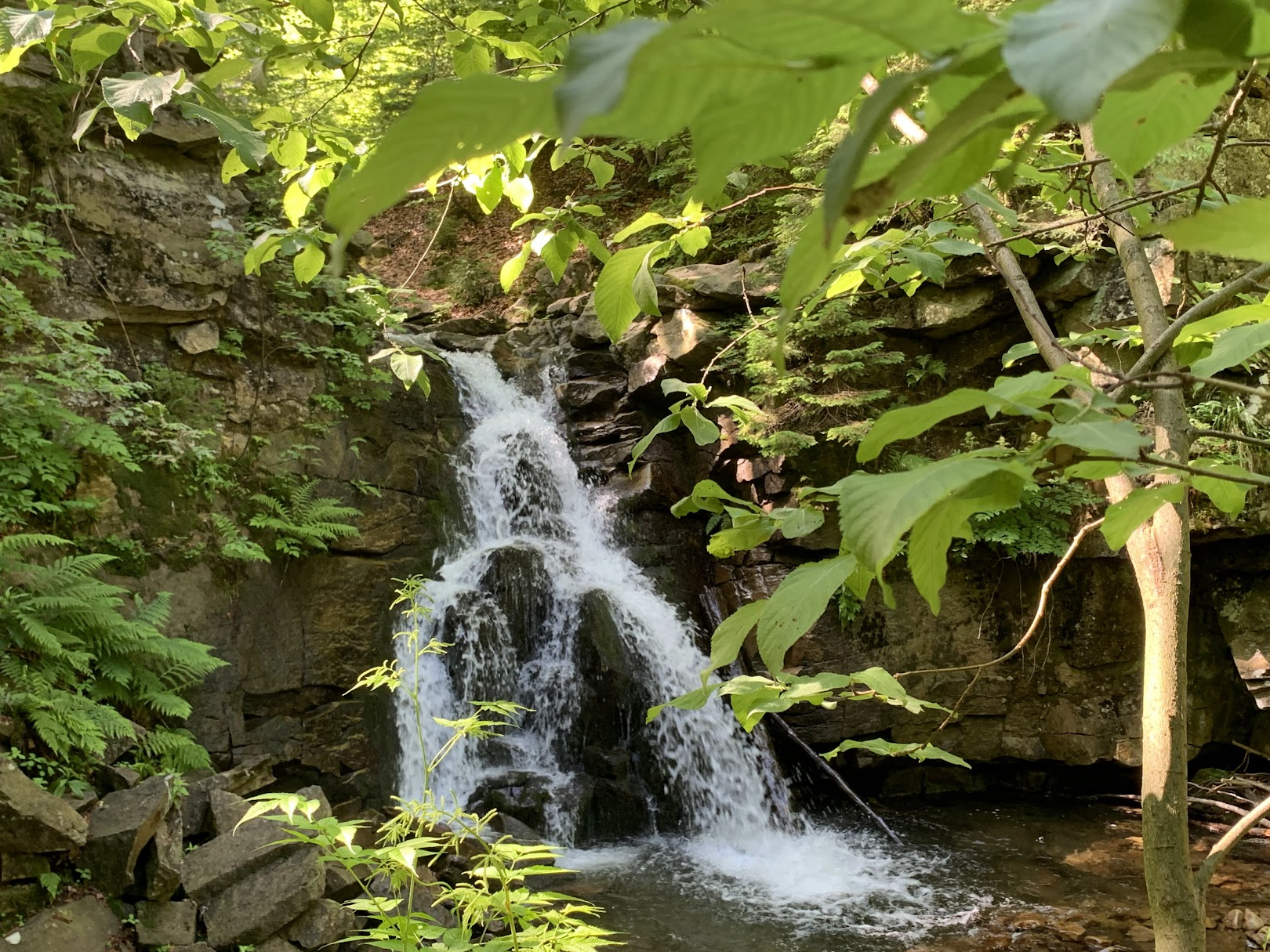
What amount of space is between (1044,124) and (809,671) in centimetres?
797

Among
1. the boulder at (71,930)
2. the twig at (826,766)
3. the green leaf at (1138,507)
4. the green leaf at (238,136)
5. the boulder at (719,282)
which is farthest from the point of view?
the boulder at (719,282)

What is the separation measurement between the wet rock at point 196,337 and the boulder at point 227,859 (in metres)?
Result: 4.34

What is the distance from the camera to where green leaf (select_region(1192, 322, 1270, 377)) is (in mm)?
704

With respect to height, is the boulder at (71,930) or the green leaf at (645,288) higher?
the green leaf at (645,288)

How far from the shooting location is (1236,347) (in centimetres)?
72

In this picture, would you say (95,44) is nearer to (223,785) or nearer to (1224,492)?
(1224,492)

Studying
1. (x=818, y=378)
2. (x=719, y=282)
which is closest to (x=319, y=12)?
(x=818, y=378)

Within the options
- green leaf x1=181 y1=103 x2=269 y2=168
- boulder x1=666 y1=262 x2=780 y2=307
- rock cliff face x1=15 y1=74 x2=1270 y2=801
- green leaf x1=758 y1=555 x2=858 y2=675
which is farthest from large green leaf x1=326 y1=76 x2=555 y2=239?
boulder x1=666 y1=262 x2=780 y2=307

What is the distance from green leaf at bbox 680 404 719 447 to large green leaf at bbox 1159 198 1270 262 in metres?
0.81

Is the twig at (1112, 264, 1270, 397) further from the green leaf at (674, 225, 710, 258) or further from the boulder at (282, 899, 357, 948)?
the boulder at (282, 899, 357, 948)

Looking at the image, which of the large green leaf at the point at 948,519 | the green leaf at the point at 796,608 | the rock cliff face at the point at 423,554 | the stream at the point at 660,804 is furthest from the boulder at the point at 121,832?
the large green leaf at the point at 948,519

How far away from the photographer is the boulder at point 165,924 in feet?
12.0

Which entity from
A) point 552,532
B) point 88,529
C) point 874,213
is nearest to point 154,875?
point 88,529

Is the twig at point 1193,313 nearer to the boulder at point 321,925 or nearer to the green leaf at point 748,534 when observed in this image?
the green leaf at point 748,534
